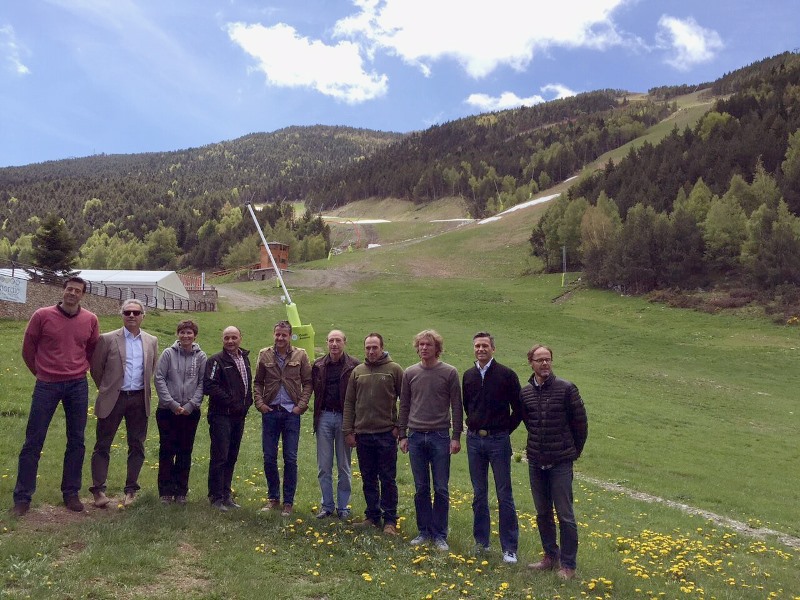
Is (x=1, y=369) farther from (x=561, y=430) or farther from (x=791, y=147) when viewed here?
(x=791, y=147)

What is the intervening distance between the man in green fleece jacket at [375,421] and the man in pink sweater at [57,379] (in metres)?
3.52

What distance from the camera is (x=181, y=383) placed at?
25.8ft

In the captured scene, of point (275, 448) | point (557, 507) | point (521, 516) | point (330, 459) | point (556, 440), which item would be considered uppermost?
point (556, 440)

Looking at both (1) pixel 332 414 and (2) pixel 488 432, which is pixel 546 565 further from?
(1) pixel 332 414

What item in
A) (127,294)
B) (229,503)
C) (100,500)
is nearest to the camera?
(100,500)

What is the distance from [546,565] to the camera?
23.1 ft

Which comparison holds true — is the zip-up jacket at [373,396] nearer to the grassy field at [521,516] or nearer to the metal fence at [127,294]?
the grassy field at [521,516]

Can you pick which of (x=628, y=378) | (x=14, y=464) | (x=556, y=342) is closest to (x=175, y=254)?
(x=556, y=342)

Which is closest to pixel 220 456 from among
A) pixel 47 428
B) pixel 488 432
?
pixel 47 428

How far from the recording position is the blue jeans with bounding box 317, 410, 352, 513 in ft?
26.6

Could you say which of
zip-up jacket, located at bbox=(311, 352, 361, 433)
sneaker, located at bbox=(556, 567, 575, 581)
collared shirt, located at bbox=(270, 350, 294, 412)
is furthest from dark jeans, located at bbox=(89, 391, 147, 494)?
sneaker, located at bbox=(556, 567, 575, 581)

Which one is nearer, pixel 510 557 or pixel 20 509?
pixel 20 509

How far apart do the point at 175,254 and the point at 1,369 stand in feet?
404

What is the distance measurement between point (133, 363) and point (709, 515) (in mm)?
12044
